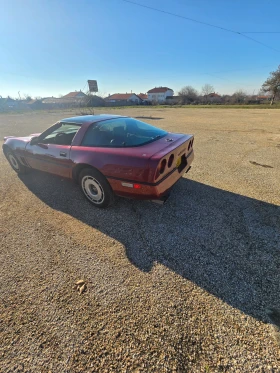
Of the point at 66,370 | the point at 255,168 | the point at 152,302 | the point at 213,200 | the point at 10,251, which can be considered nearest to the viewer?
the point at 66,370

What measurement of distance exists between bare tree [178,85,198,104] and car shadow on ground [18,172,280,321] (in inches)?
2290

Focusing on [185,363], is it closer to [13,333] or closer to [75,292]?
[75,292]

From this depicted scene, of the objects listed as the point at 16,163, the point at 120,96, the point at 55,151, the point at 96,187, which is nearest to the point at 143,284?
the point at 96,187

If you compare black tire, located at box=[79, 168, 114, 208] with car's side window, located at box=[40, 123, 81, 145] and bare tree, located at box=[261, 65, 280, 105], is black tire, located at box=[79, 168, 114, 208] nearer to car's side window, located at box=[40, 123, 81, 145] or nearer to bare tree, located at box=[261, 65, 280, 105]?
car's side window, located at box=[40, 123, 81, 145]

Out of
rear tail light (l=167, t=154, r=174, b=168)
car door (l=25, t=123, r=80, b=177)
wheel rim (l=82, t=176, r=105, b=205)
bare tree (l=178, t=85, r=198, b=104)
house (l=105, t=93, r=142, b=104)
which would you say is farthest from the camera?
house (l=105, t=93, r=142, b=104)

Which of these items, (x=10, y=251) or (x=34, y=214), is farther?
(x=34, y=214)

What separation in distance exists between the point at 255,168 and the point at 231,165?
0.54 metres

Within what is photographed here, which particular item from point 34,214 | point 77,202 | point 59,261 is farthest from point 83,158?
point 59,261

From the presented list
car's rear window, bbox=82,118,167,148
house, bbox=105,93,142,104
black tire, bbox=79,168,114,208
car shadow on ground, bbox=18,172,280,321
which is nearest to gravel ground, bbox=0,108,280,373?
car shadow on ground, bbox=18,172,280,321

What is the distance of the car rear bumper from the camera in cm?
242

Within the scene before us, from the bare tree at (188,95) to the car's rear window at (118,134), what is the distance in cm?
5761

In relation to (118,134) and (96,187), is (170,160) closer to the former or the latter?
(118,134)

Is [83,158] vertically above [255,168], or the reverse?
[83,158]

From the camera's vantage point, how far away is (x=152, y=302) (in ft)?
5.61
